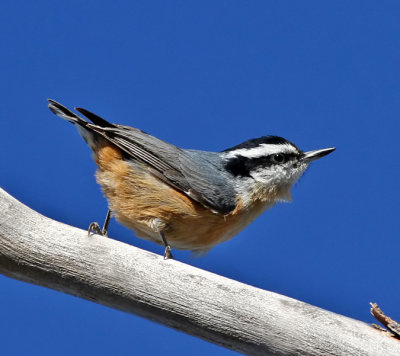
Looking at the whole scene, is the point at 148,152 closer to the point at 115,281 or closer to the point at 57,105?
the point at 57,105

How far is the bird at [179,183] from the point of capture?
168 inches

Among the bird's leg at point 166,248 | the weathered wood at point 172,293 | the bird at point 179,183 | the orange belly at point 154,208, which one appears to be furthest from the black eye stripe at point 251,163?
the weathered wood at point 172,293

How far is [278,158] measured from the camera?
4613 millimetres

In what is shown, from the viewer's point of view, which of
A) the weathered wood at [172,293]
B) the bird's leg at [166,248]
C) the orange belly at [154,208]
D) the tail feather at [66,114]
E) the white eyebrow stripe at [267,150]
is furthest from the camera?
the white eyebrow stripe at [267,150]

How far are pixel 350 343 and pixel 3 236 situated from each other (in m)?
1.93

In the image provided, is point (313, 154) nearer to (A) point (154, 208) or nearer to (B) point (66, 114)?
(A) point (154, 208)

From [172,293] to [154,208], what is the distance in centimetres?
104

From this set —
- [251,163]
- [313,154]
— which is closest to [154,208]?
[251,163]

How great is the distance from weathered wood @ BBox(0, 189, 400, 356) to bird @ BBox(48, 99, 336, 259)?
0.70 m

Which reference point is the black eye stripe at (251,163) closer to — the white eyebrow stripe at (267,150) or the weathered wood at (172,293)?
the white eyebrow stripe at (267,150)

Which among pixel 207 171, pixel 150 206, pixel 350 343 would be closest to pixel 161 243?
pixel 150 206

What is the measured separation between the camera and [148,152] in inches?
172

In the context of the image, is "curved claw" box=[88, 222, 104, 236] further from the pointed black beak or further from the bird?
the pointed black beak

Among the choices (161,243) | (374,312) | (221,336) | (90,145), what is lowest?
(221,336)
